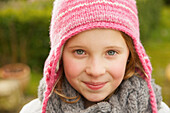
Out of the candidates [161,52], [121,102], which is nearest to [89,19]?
[121,102]

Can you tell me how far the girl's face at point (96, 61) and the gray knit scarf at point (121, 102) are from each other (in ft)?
0.28

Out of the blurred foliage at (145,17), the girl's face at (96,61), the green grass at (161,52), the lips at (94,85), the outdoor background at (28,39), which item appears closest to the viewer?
the girl's face at (96,61)

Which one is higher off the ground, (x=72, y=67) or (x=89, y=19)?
(x=89, y=19)

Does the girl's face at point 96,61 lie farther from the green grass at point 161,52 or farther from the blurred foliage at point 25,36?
the blurred foliage at point 25,36

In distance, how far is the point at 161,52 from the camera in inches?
314

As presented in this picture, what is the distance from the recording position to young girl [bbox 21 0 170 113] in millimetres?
1614

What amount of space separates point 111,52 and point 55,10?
0.52 m

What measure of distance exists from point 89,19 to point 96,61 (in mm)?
268

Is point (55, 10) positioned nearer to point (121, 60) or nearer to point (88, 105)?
point (121, 60)

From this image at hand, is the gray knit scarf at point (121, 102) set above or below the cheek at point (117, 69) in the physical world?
below

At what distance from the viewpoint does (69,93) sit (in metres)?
1.88

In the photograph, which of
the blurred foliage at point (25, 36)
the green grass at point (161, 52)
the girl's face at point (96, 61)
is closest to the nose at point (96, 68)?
the girl's face at point (96, 61)

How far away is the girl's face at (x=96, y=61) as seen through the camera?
160cm

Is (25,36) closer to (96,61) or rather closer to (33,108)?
(33,108)
